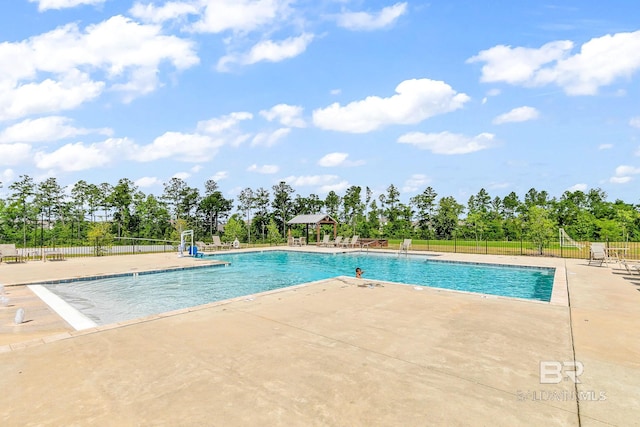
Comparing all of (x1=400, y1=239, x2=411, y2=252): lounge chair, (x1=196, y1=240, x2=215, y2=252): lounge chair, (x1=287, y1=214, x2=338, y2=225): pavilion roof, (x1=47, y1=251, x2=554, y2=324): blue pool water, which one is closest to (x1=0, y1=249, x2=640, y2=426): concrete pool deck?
(x1=47, y1=251, x2=554, y2=324): blue pool water

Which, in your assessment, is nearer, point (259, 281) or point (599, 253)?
point (259, 281)

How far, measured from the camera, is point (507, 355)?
12.7ft

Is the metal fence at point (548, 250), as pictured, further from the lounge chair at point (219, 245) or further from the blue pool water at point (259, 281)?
the lounge chair at point (219, 245)

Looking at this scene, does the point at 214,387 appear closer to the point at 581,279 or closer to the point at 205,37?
the point at 581,279

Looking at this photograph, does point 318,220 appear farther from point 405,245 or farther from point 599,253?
point 599,253

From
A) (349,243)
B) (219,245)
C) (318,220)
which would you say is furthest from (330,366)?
(318,220)

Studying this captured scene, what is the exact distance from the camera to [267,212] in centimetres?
3403

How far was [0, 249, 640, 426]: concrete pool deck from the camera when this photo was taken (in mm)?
2676

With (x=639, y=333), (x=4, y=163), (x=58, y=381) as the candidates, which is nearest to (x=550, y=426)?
(x=639, y=333)

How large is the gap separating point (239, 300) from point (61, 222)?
1239 inches

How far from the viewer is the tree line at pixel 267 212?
1071 inches

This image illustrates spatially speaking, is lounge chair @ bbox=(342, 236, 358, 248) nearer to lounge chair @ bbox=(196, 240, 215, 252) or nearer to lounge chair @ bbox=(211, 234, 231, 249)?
lounge chair @ bbox=(211, 234, 231, 249)

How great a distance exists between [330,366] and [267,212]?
3099cm

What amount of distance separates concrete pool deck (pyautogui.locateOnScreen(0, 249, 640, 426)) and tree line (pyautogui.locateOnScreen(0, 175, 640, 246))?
70.2 ft
